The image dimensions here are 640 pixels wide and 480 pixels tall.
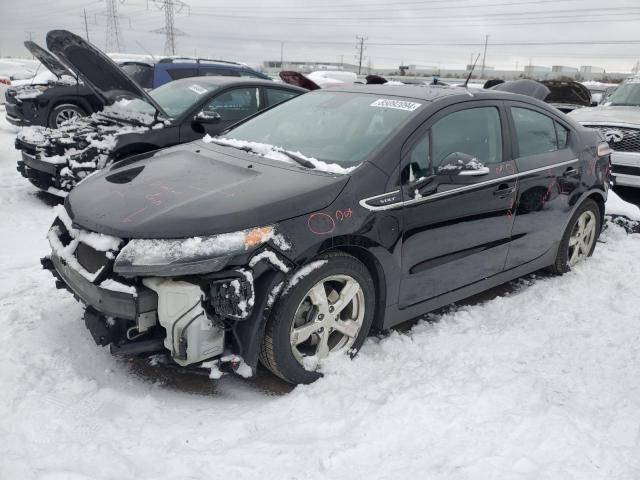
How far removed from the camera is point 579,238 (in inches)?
200

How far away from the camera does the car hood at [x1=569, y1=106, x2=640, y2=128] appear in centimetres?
792

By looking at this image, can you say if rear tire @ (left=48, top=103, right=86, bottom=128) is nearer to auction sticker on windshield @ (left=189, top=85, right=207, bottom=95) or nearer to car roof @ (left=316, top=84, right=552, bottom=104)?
auction sticker on windshield @ (left=189, top=85, right=207, bottom=95)

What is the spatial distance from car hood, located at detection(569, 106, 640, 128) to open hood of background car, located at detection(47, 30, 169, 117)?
6235 millimetres

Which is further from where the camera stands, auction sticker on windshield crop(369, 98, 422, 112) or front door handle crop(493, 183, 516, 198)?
front door handle crop(493, 183, 516, 198)

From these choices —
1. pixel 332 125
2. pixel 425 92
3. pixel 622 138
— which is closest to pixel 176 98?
pixel 332 125

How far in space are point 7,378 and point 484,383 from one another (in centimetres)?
263

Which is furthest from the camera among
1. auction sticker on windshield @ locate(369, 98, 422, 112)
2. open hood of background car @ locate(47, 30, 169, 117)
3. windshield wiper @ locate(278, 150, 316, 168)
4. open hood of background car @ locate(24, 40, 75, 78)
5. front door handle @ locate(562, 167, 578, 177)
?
open hood of background car @ locate(24, 40, 75, 78)

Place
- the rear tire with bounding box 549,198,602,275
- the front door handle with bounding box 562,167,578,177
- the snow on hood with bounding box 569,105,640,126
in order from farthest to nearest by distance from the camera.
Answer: the snow on hood with bounding box 569,105,640,126
the rear tire with bounding box 549,198,602,275
the front door handle with bounding box 562,167,578,177

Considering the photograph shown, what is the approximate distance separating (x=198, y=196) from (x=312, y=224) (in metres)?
0.63

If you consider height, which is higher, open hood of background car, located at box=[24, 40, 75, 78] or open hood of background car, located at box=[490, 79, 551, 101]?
open hood of background car, located at box=[490, 79, 551, 101]

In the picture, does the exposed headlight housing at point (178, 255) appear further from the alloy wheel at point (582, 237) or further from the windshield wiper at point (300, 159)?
the alloy wheel at point (582, 237)

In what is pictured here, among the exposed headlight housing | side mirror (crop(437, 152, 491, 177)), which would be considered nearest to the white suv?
side mirror (crop(437, 152, 491, 177))

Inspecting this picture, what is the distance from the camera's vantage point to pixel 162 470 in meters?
2.38

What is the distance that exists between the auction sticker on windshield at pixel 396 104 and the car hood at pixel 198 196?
2.74 feet
